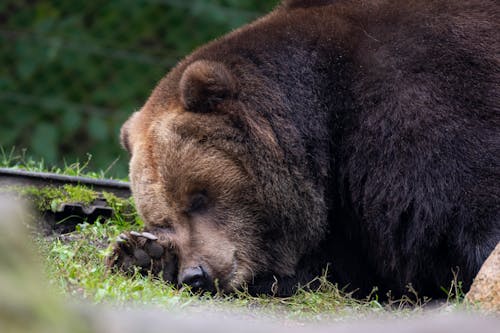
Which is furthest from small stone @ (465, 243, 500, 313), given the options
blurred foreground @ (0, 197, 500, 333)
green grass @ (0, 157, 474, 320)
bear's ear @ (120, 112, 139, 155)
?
bear's ear @ (120, 112, 139, 155)

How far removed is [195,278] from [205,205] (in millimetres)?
428

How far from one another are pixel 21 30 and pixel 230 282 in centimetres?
742

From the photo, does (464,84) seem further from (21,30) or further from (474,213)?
(21,30)

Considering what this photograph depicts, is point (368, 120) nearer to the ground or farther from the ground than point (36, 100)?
farther from the ground

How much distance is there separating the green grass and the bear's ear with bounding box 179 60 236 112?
3.01 feet

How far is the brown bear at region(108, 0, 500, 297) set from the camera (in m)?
4.98

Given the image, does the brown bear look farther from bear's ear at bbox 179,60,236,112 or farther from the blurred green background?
the blurred green background

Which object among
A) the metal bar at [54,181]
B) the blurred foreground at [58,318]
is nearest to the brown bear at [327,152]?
the metal bar at [54,181]

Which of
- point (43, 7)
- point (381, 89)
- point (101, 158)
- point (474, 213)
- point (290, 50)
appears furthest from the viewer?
point (43, 7)

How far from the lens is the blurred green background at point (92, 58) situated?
1153 cm

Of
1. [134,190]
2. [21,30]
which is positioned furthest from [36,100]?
[134,190]

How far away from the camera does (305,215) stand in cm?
536

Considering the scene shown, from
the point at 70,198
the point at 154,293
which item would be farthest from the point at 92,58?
the point at 154,293

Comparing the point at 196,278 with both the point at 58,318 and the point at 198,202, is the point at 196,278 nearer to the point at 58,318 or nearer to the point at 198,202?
the point at 198,202
